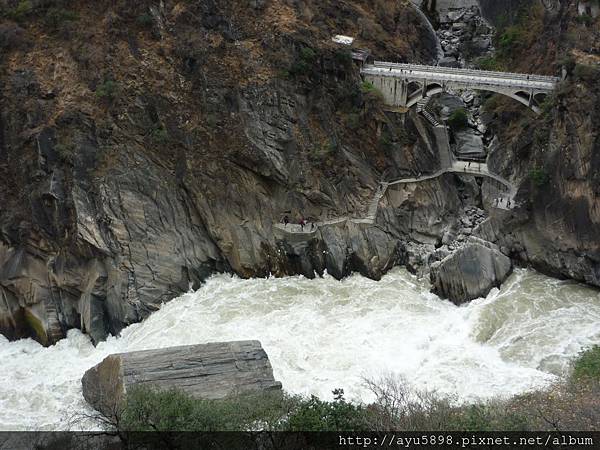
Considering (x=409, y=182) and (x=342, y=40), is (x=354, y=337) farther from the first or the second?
(x=342, y=40)

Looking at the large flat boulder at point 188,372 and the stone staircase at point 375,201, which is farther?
the stone staircase at point 375,201

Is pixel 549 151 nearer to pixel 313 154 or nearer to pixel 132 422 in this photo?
pixel 313 154

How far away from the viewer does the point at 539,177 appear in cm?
4075

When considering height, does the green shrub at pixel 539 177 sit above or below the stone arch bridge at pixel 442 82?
below

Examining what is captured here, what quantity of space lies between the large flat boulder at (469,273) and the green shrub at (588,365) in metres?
8.56

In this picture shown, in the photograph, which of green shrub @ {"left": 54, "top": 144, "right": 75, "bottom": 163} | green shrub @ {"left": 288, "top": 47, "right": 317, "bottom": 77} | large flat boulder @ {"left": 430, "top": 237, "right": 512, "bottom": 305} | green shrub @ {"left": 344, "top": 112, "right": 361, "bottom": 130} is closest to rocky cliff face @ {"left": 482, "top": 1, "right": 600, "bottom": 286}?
large flat boulder @ {"left": 430, "top": 237, "right": 512, "bottom": 305}

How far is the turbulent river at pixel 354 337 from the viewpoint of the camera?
3206cm

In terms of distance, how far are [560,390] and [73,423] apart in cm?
2023

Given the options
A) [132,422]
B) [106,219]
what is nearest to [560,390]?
[132,422]

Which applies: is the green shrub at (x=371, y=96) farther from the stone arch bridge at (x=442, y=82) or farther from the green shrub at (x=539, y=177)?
the green shrub at (x=539, y=177)

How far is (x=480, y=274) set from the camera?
38.6 meters

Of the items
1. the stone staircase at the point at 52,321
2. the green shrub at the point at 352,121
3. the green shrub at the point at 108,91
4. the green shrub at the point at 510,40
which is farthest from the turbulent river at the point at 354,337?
the green shrub at the point at 510,40

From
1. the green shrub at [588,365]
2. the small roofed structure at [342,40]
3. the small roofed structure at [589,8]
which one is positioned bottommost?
the green shrub at [588,365]

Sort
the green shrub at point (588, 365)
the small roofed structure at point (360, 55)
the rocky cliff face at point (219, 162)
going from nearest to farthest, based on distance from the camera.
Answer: the green shrub at point (588, 365) < the rocky cliff face at point (219, 162) < the small roofed structure at point (360, 55)
